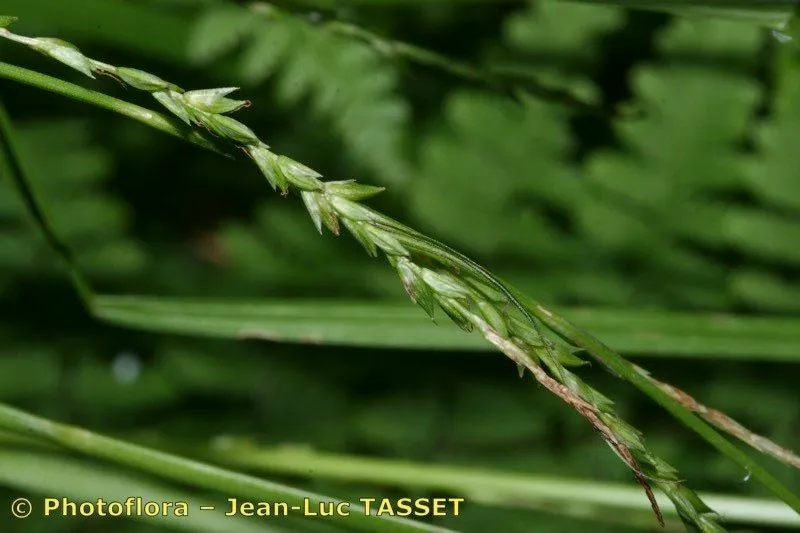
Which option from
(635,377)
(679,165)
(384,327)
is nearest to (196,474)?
(384,327)

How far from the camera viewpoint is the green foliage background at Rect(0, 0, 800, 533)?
6.04 ft

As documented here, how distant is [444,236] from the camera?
6.62ft

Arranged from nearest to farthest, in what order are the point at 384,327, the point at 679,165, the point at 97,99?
the point at 97,99, the point at 384,327, the point at 679,165

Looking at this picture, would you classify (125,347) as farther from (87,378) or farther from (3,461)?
(3,461)

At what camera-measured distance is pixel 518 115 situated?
198cm

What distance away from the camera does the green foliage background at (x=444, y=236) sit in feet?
6.04

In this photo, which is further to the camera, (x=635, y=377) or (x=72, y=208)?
(x=72, y=208)

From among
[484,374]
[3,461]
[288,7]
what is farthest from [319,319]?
[484,374]

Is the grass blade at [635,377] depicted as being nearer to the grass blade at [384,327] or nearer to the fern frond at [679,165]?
the grass blade at [384,327]

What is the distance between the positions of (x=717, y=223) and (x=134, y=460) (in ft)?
4.31
